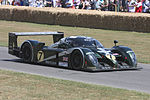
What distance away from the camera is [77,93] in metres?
9.33

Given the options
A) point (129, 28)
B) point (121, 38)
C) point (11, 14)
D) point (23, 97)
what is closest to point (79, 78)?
point (23, 97)

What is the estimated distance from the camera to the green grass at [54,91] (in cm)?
884

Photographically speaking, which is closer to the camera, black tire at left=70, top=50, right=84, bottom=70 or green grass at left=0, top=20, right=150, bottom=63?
black tire at left=70, top=50, right=84, bottom=70

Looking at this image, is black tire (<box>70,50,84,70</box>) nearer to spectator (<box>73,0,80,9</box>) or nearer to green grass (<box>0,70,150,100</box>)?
green grass (<box>0,70,150,100</box>)

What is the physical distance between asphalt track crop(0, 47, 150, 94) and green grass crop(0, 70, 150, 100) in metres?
0.82

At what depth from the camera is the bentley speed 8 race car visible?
1292 cm

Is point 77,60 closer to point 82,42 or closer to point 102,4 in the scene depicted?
point 82,42

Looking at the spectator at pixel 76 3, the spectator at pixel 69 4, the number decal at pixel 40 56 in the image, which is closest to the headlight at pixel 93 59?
the number decal at pixel 40 56

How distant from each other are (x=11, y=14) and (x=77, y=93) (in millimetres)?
27453

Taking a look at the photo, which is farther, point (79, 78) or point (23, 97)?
point (79, 78)

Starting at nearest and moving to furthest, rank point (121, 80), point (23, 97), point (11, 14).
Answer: point (23, 97) < point (121, 80) < point (11, 14)

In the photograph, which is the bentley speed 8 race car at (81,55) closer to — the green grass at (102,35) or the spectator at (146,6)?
the green grass at (102,35)

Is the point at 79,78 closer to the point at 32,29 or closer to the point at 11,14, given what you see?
the point at 32,29

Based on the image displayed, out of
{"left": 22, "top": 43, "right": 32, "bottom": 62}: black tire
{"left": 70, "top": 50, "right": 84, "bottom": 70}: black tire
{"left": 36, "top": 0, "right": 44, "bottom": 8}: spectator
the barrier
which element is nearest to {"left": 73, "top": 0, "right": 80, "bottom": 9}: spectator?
the barrier
